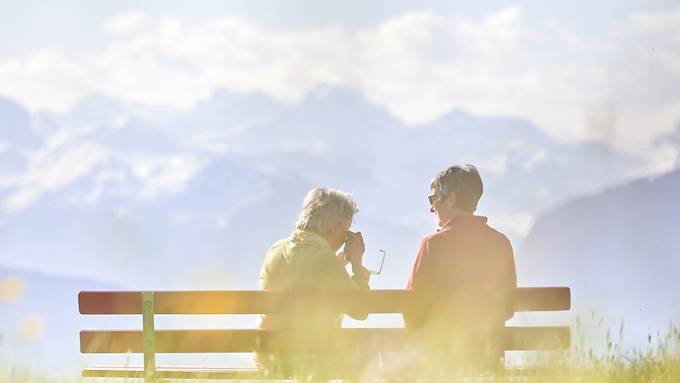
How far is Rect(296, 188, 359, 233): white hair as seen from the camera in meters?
8.23

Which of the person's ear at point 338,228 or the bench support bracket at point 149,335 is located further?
the person's ear at point 338,228

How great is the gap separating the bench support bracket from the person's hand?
138 cm

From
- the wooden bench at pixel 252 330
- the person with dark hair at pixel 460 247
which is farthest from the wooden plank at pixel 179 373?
the person with dark hair at pixel 460 247

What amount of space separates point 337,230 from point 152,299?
129 centimetres

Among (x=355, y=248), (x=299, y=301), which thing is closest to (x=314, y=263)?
(x=299, y=301)

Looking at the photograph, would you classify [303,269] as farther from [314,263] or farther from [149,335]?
[149,335]

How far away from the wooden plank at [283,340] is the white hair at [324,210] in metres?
0.75

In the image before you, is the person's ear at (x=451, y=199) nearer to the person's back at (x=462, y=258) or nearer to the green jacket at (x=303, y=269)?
the person's back at (x=462, y=258)

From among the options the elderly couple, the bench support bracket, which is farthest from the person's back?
the bench support bracket

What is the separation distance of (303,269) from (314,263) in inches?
3.2

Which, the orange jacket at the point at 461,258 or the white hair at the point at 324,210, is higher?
the white hair at the point at 324,210

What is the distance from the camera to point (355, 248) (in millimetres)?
8453

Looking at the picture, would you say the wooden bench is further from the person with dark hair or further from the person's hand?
the person's hand

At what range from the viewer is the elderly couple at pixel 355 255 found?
7953mm
